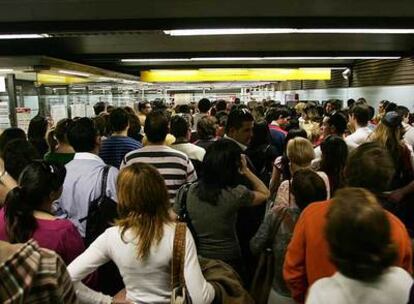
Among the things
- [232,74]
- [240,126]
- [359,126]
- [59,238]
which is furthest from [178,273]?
[232,74]

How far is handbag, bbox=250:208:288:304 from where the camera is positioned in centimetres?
262

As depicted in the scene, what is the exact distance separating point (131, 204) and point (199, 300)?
1.70 feet

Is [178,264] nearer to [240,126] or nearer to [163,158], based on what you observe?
[163,158]

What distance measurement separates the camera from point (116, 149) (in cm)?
457

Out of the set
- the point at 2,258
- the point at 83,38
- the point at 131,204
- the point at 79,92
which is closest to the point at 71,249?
the point at 131,204

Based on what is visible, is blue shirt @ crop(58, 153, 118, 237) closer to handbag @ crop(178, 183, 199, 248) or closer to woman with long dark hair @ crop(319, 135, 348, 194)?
handbag @ crop(178, 183, 199, 248)

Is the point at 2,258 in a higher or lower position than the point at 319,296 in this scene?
higher

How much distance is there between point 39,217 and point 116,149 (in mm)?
2457

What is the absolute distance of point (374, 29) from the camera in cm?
592

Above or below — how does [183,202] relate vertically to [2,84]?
below

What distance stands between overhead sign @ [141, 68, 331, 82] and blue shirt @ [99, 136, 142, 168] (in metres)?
10.1

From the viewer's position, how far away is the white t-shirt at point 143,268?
197 cm

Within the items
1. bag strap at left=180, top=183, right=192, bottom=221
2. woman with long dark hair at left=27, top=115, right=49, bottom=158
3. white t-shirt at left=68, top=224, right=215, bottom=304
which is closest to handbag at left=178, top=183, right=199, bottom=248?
A: bag strap at left=180, top=183, right=192, bottom=221

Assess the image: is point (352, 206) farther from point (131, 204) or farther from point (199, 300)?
point (131, 204)
